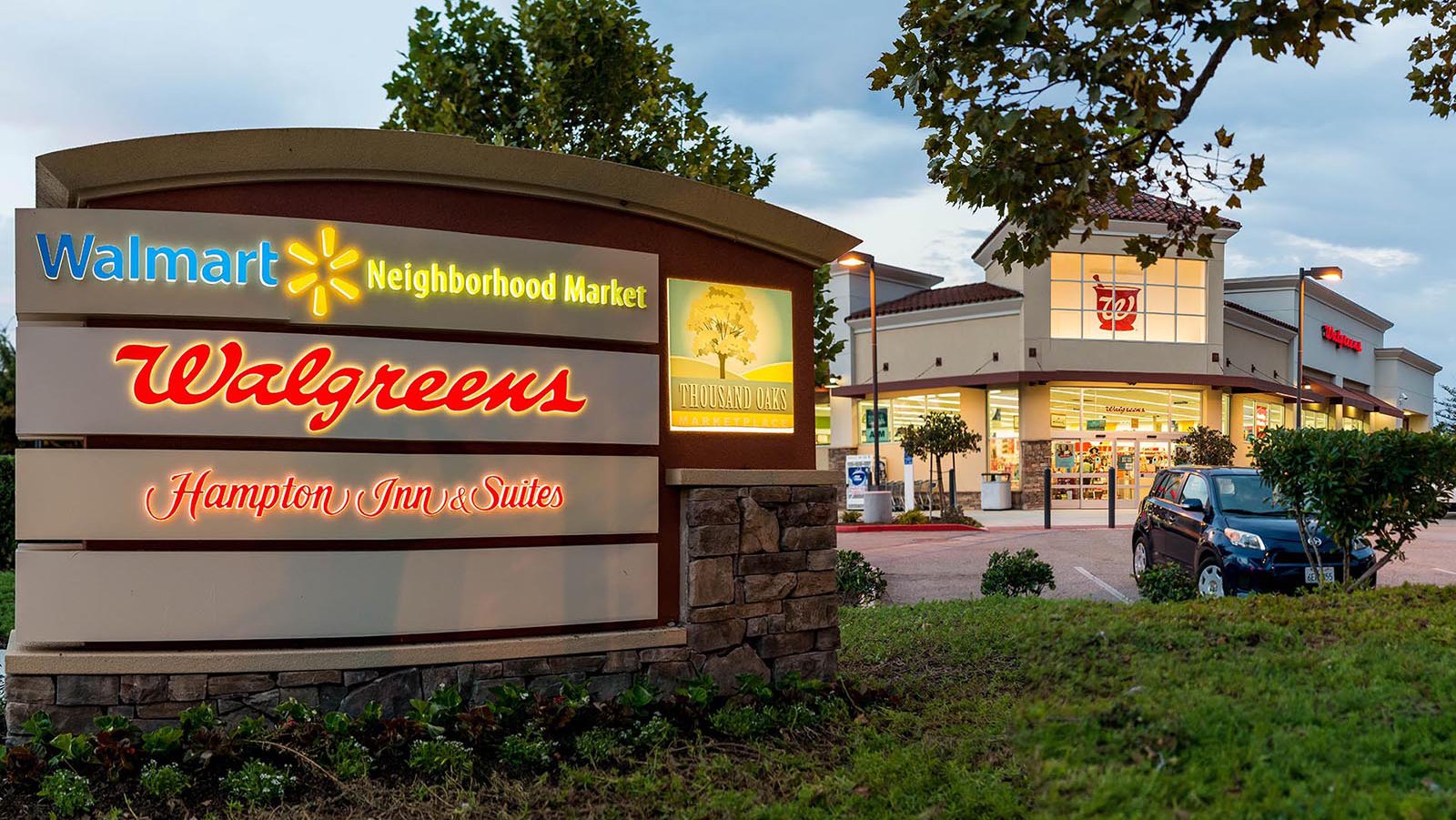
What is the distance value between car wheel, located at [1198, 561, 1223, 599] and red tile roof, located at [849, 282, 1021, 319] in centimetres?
2536

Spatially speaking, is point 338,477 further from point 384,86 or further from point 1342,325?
point 1342,325

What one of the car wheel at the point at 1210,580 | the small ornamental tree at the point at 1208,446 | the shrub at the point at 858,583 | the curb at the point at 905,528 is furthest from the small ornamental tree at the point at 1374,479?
the small ornamental tree at the point at 1208,446

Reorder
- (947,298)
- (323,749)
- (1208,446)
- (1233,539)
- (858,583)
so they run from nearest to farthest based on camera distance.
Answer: (323,749), (1233,539), (858,583), (1208,446), (947,298)

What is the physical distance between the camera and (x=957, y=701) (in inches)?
302

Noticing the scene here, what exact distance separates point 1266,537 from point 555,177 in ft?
28.4

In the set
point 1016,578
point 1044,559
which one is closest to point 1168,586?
point 1016,578

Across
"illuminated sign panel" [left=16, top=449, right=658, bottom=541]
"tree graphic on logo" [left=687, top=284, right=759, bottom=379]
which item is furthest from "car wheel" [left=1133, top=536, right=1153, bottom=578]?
"illuminated sign panel" [left=16, top=449, right=658, bottom=541]

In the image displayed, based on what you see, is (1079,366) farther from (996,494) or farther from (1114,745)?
(1114,745)

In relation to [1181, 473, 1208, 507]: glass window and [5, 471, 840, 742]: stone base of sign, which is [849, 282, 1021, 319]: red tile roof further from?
[5, 471, 840, 742]: stone base of sign

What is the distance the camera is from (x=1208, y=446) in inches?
1396

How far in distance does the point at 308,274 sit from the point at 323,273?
84 millimetres

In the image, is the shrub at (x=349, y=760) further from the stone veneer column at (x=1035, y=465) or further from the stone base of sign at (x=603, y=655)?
the stone veneer column at (x=1035, y=465)

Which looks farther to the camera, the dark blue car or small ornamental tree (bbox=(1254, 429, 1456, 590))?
the dark blue car

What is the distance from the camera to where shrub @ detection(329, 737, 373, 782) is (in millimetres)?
6008
